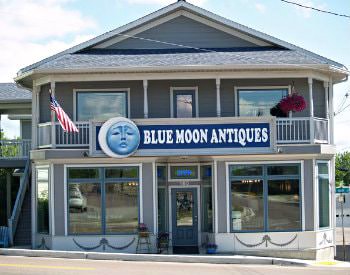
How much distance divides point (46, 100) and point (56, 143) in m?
2.15

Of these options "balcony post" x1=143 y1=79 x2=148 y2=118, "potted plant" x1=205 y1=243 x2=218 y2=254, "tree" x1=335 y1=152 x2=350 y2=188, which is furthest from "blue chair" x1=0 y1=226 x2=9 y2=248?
"tree" x1=335 y1=152 x2=350 y2=188

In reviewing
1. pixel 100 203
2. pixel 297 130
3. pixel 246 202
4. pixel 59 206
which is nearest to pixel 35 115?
pixel 59 206

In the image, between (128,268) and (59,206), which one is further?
(59,206)

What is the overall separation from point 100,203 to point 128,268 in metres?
5.02

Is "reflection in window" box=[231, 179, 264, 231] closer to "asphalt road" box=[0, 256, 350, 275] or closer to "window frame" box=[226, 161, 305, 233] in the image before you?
"window frame" box=[226, 161, 305, 233]

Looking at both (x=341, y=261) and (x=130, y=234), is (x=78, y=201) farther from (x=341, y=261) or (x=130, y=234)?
(x=341, y=261)

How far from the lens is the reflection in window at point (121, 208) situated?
25.5 metres

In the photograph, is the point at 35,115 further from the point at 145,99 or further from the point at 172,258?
the point at 172,258

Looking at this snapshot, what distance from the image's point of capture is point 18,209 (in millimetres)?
28875

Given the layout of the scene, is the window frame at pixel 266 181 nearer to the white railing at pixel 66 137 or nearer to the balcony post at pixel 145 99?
the balcony post at pixel 145 99

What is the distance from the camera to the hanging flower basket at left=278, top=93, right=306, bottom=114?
1006 inches

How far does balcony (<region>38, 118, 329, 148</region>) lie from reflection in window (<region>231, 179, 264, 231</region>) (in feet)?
5.90

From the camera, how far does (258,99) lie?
26844 millimetres

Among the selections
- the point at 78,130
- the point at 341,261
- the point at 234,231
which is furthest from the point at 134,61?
the point at 341,261
